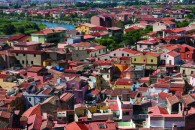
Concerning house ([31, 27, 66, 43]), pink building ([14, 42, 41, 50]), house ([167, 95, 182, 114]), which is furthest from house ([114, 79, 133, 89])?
house ([31, 27, 66, 43])

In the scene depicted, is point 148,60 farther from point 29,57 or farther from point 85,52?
point 29,57

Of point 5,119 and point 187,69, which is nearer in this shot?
point 5,119

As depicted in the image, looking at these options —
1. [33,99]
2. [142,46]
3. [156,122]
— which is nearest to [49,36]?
[142,46]

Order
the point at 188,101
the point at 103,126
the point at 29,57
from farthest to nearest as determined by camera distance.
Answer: the point at 29,57, the point at 188,101, the point at 103,126

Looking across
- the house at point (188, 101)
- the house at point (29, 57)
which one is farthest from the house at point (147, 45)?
the house at point (188, 101)

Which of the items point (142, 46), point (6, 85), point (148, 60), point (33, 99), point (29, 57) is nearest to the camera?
point (33, 99)

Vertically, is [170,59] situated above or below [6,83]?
above

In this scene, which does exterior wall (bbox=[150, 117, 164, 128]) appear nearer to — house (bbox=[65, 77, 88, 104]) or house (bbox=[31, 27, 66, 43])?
house (bbox=[65, 77, 88, 104])

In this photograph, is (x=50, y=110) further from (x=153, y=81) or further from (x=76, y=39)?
(x=76, y=39)
